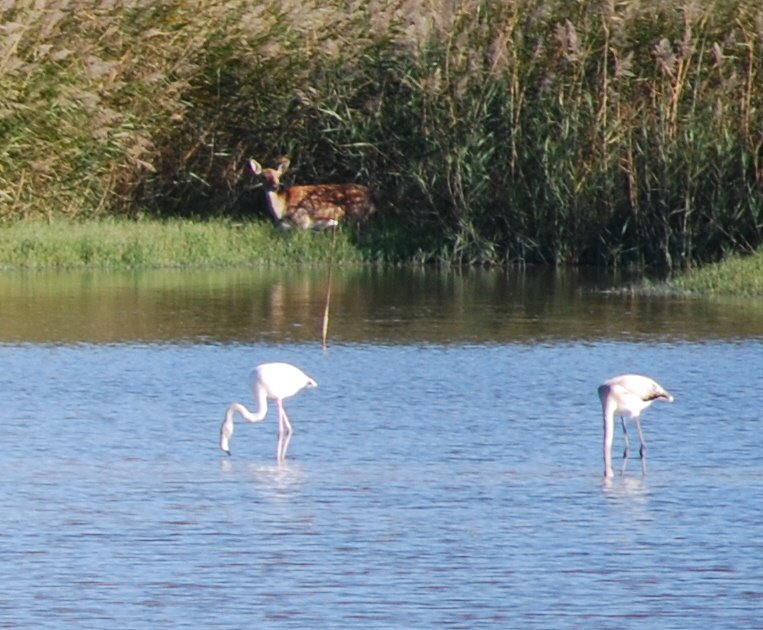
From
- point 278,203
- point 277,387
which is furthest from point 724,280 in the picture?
point 277,387

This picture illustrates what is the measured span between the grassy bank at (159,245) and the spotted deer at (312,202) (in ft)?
0.46

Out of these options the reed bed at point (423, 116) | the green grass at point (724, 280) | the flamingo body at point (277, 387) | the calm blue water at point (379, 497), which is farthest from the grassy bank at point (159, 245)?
the flamingo body at point (277, 387)

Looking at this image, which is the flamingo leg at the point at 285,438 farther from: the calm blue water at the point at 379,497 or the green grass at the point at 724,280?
the green grass at the point at 724,280

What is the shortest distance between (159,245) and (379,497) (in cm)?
1017

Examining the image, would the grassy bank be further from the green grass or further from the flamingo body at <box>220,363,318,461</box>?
the flamingo body at <box>220,363,318,461</box>

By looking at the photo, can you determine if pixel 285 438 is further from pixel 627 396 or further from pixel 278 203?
pixel 278 203

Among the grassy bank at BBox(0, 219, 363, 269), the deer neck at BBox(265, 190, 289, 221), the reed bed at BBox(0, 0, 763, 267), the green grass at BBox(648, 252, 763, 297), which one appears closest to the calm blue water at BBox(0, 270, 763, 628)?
the green grass at BBox(648, 252, 763, 297)

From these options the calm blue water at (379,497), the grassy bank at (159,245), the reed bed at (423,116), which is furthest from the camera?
the grassy bank at (159,245)

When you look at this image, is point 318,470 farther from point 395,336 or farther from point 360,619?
point 395,336

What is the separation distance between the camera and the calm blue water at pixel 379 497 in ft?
23.0

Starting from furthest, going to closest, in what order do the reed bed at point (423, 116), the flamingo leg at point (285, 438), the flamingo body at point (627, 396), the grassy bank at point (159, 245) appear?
the grassy bank at point (159, 245) < the reed bed at point (423, 116) < the flamingo leg at point (285, 438) < the flamingo body at point (627, 396)

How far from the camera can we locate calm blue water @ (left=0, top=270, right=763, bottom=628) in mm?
7004

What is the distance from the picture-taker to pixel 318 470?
9.27 meters

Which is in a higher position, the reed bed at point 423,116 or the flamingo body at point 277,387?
the reed bed at point 423,116
